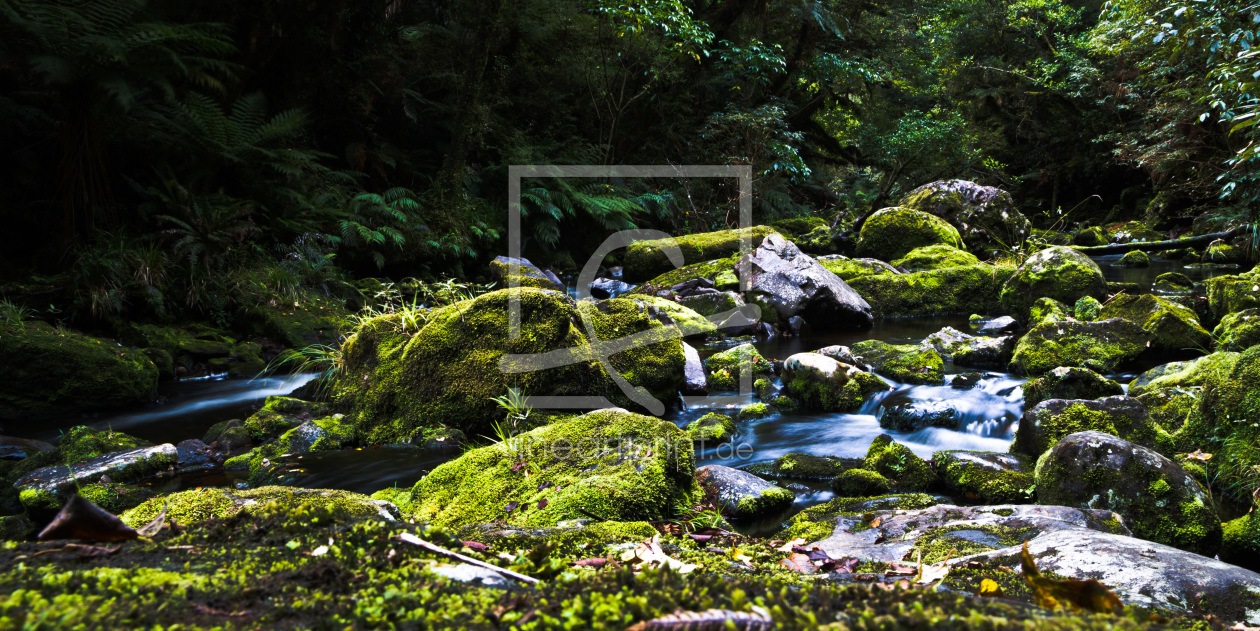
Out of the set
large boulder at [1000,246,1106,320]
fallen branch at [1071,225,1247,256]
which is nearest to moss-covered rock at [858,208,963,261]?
fallen branch at [1071,225,1247,256]

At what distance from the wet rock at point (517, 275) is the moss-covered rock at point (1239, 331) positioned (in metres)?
8.09

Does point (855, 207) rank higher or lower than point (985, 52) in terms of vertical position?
lower

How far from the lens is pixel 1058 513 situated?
2871mm

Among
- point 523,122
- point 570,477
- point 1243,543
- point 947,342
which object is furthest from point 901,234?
point 570,477

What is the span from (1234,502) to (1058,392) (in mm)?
1664

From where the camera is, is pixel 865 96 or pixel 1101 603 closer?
pixel 1101 603

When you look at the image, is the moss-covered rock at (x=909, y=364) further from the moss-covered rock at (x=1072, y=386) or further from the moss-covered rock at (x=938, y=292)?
the moss-covered rock at (x=938, y=292)

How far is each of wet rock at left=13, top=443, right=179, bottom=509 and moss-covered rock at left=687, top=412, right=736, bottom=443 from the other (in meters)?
3.72

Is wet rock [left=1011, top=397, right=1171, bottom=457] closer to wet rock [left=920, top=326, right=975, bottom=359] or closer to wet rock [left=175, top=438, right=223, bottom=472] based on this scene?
wet rock [left=920, top=326, right=975, bottom=359]

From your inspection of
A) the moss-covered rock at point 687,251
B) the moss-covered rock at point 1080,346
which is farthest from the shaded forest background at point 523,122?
the moss-covered rock at point 687,251

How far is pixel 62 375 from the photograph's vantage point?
18.8 ft

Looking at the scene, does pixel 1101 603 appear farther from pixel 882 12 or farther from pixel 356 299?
pixel 882 12

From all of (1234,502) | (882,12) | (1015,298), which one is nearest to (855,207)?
(882,12)

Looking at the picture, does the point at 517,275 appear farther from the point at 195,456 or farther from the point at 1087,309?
the point at 1087,309
